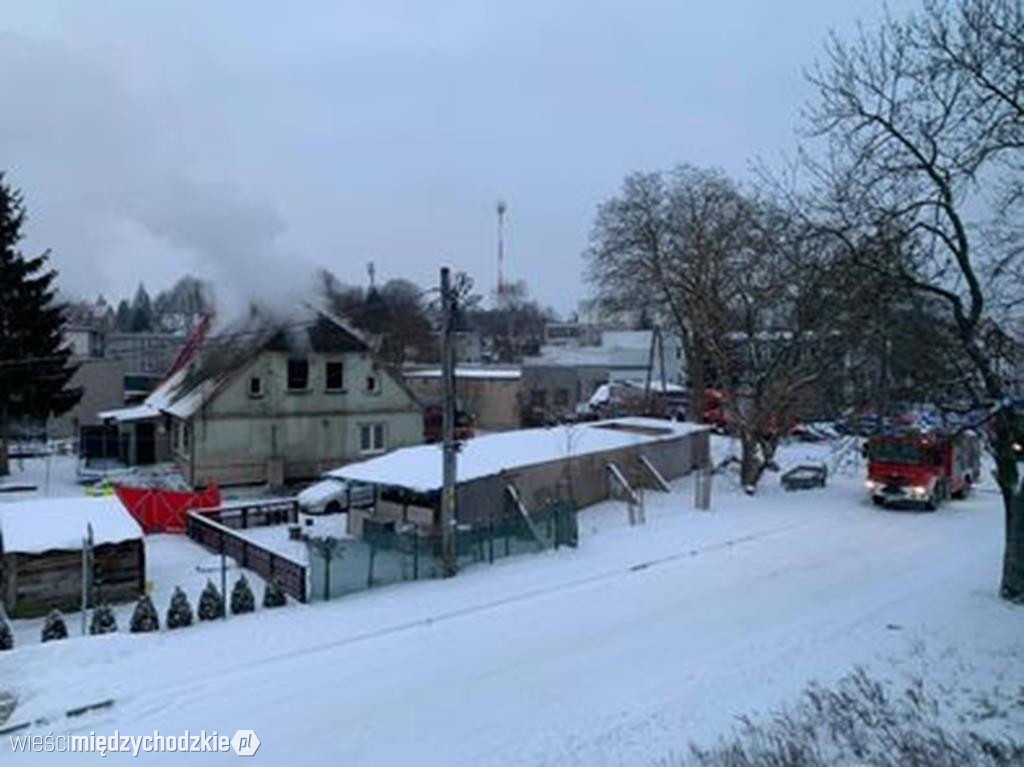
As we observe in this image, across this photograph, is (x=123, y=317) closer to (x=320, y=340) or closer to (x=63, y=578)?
(x=320, y=340)

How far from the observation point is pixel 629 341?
3435 inches

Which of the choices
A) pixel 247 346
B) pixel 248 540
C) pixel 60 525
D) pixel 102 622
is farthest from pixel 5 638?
pixel 247 346

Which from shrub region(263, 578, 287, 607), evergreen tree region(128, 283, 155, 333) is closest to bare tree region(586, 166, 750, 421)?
shrub region(263, 578, 287, 607)

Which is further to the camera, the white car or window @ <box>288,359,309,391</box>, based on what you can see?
window @ <box>288,359,309,391</box>

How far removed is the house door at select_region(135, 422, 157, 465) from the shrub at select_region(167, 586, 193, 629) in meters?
27.2

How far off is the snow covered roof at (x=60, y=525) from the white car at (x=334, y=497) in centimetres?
806

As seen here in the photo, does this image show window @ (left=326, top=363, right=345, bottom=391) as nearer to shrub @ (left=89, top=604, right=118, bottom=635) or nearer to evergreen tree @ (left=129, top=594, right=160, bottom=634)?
evergreen tree @ (left=129, top=594, right=160, bottom=634)

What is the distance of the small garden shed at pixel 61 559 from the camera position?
776 inches

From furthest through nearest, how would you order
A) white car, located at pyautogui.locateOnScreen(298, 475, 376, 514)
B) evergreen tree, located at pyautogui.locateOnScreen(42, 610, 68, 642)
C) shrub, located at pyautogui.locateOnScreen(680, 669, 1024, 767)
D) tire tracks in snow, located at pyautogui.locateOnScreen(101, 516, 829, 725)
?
white car, located at pyautogui.locateOnScreen(298, 475, 376, 514), evergreen tree, located at pyautogui.locateOnScreen(42, 610, 68, 642), tire tracks in snow, located at pyautogui.locateOnScreen(101, 516, 829, 725), shrub, located at pyautogui.locateOnScreen(680, 669, 1024, 767)

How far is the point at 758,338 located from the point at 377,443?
54.6ft

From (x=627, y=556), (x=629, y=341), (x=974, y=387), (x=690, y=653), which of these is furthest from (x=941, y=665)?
(x=629, y=341)

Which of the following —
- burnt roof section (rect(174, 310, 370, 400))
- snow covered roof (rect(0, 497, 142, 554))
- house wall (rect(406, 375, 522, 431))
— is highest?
burnt roof section (rect(174, 310, 370, 400))

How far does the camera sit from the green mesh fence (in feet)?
66.3

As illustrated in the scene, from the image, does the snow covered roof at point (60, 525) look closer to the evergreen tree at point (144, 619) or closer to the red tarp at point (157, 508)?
the evergreen tree at point (144, 619)
